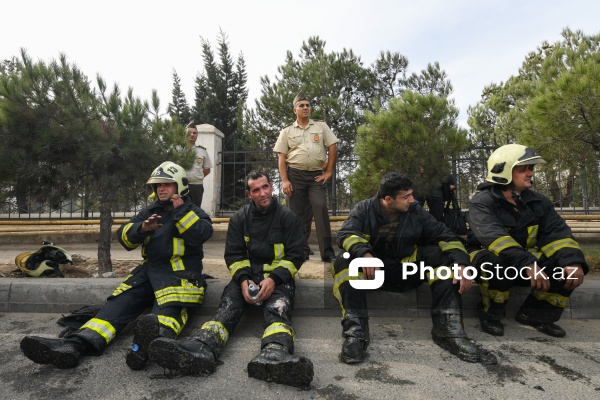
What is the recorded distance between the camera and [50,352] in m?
2.38

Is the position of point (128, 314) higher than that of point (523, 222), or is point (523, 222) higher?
point (523, 222)

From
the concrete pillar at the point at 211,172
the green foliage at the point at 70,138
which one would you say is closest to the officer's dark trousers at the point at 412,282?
the green foliage at the point at 70,138

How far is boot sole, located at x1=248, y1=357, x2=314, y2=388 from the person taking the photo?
218cm

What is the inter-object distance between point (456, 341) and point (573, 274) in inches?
40.5

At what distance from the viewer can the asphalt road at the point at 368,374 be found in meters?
2.17

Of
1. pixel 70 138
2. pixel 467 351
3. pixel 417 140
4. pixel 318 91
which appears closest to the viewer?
pixel 467 351

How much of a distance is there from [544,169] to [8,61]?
6.56 meters

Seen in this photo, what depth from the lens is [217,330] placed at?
8.77 ft

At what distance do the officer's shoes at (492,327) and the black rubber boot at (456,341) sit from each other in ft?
1.44

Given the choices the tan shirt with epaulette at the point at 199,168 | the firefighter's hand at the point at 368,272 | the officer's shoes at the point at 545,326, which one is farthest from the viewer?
the tan shirt with epaulette at the point at 199,168


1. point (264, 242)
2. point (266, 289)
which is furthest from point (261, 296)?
point (264, 242)

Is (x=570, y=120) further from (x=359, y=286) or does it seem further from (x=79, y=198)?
(x=79, y=198)

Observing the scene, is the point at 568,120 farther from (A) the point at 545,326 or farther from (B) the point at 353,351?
(B) the point at 353,351

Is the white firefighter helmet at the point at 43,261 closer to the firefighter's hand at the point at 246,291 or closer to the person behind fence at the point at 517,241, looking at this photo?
the firefighter's hand at the point at 246,291
